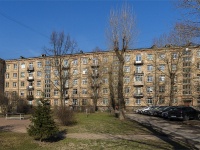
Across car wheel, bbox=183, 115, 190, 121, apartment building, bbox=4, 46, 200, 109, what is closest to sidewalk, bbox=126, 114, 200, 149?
car wheel, bbox=183, 115, 190, 121

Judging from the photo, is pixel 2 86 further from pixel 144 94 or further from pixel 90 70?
pixel 144 94

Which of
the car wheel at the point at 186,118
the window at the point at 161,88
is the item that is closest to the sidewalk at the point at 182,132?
the car wheel at the point at 186,118

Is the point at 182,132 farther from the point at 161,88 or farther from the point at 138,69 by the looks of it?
the point at 138,69

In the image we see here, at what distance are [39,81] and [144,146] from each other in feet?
238

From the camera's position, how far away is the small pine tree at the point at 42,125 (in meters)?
11.8

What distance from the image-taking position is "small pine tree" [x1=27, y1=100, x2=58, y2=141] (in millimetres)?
11789

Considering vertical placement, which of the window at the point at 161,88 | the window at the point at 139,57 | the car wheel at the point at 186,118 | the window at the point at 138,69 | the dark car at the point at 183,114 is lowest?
the car wheel at the point at 186,118

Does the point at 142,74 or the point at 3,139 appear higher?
the point at 142,74

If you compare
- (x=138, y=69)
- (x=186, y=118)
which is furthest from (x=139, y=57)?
(x=186, y=118)

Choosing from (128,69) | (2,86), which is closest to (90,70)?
(128,69)

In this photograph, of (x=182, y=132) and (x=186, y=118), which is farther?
(x=186, y=118)

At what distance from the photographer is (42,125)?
469 inches

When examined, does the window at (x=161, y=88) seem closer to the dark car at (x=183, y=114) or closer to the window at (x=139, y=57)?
the window at (x=139, y=57)

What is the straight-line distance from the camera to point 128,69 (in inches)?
2813
